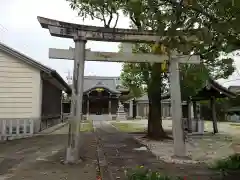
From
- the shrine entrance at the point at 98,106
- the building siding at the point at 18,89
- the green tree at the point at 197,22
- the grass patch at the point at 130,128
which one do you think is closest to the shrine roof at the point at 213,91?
the grass patch at the point at 130,128

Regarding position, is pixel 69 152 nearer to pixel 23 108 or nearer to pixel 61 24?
pixel 61 24

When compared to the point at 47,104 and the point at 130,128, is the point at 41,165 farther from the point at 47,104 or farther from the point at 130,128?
the point at 130,128

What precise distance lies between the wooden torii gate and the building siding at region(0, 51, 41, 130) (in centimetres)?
892

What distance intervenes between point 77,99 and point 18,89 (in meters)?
9.33

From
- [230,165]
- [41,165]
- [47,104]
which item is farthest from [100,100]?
[230,165]

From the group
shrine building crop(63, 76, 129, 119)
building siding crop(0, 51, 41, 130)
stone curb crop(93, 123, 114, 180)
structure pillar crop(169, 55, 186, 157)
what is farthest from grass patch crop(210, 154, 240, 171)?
shrine building crop(63, 76, 129, 119)

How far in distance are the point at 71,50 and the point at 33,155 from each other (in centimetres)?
398

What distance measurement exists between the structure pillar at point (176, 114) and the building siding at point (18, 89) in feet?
32.2

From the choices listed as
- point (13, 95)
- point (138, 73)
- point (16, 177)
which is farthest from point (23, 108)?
point (16, 177)

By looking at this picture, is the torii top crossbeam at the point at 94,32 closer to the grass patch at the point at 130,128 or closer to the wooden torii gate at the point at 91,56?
the wooden torii gate at the point at 91,56

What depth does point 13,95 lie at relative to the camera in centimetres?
1870

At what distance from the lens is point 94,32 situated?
10.8m

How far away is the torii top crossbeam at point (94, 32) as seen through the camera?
33.6ft

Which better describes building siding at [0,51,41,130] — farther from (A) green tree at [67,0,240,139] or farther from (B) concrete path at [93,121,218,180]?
(A) green tree at [67,0,240,139]
